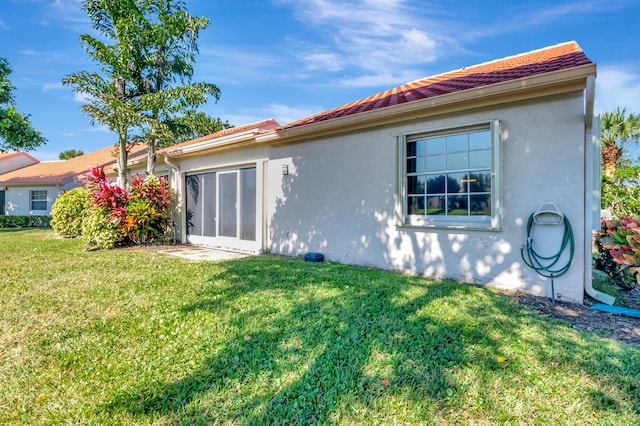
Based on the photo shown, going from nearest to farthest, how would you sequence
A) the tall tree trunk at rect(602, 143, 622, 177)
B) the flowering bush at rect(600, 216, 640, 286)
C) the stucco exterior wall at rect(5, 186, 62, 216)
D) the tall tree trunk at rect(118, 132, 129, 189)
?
the flowering bush at rect(600, 216, 640, 286)
the tall tree trunk at rect(118, 132, 129, 189)
the tall tree trunk at rect(602, 143, 622, 177)
the stucco exterior wall at rect(5, 186, 62, 216)

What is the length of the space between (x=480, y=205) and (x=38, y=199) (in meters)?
26.5

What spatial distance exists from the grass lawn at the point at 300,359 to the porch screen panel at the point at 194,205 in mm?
5863

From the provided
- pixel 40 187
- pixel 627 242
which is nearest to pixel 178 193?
pixel 627 242

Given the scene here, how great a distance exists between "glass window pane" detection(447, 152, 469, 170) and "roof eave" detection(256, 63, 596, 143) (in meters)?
0.77

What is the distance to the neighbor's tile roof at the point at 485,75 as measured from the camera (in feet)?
16.7

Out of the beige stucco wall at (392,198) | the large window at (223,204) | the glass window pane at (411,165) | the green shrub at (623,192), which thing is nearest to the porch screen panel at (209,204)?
the large window at (223,204)

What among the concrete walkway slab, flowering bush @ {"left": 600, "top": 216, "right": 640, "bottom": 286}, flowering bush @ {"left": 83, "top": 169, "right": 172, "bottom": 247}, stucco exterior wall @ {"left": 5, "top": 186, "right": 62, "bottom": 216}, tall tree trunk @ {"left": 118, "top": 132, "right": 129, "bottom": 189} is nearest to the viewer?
flowering bush @ {"left": 600, "top": 216, "right": 640, "bottom": 286}

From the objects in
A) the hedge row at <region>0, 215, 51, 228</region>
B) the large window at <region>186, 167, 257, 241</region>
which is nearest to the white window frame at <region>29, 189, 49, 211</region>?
the hedge row at <region>0, 215, 51, 228</region>

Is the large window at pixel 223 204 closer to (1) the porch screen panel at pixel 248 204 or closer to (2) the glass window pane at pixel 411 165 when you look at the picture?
(1) the porch screen panel at pixel 248 204

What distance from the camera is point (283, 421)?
2.22 m

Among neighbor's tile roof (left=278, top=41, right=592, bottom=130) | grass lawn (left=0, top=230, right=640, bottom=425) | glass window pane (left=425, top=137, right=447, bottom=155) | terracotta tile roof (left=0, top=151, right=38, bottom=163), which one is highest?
terracotta tile roof (left=0, top=151, right=38, bottom=163)

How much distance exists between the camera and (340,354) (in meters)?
3.01

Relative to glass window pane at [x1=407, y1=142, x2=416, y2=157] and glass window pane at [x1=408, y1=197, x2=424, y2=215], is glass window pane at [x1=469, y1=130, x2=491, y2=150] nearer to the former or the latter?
glass window pane at [x1=407, y1=142, x2=416, y2=157]

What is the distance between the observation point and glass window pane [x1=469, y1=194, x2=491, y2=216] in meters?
5.38
